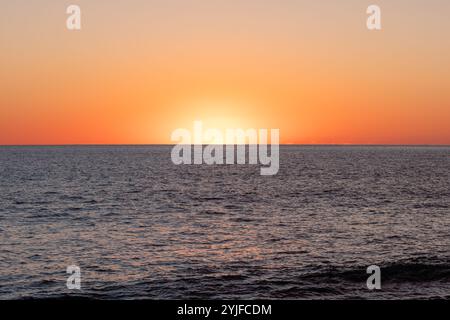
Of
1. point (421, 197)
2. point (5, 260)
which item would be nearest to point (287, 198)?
point (421, 197)

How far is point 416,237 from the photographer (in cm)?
3450

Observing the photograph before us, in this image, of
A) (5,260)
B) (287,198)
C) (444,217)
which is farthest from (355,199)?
(5,260)

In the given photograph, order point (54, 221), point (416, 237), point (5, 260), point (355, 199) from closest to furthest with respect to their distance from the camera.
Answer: point (5, 260)
point (416, 237)
point (54, 221)
point (355, 199)

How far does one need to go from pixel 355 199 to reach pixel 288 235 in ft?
87.0

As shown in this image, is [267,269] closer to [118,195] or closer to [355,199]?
[355,199]

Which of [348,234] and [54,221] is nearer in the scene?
[348,234]
